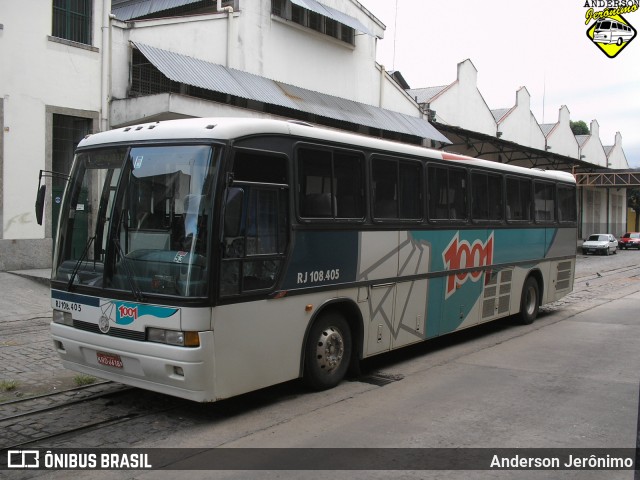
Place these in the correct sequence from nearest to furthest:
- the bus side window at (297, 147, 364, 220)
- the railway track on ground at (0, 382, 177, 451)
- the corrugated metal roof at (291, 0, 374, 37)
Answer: the railway track on ground at (0, 382, 177, 451)
the bus side window at (297, 147, 364, 220)
the corrugated metal roof at (291, 0, 374, 37)

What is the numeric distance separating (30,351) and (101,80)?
29.2ft

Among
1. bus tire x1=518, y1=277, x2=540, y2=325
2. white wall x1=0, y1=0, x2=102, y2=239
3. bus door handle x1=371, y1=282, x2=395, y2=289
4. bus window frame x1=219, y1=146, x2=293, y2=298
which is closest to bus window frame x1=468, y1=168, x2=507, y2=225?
bus tire x1=518, y1=277, x2=540, y2=325

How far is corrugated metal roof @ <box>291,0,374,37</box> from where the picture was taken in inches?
805

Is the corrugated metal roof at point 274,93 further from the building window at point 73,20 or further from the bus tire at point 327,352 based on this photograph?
the bus tire at point 327,352

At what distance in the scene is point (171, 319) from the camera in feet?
18.2

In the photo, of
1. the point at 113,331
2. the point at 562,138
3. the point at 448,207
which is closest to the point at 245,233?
the point at 113,331

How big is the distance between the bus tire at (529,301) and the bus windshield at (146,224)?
328 inches

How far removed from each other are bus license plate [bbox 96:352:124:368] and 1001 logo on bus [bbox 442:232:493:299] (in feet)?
16.8

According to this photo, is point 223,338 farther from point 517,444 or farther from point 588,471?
point 588,471

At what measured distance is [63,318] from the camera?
648 cm

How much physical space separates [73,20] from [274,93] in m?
6.16

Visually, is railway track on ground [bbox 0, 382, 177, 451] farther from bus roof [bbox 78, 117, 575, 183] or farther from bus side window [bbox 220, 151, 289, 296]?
bus roof [bbox 78, 117, 575, 183]

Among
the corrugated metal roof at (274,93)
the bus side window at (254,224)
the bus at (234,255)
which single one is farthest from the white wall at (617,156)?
the bus side window at (254,224)

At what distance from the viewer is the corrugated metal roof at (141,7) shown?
790 inches
